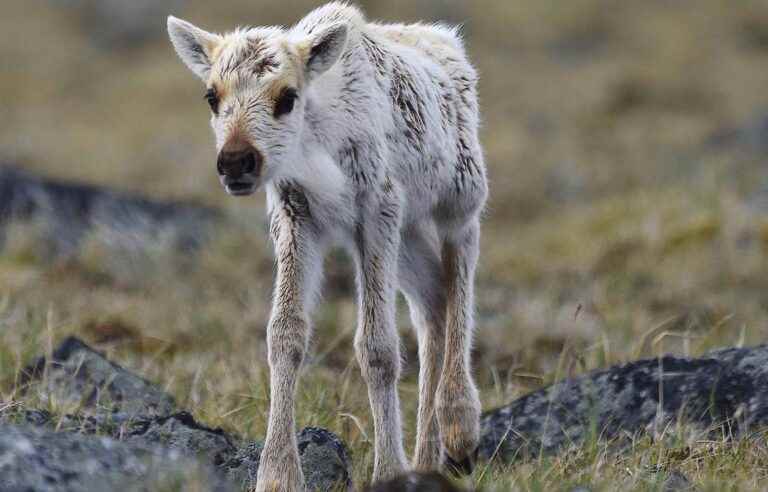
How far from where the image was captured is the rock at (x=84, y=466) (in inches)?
154

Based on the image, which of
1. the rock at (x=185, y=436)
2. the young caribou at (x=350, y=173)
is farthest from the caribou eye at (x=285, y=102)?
the rock at (x=185, y=436)

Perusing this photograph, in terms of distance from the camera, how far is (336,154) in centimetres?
548

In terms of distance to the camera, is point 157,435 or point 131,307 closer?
point 157,435

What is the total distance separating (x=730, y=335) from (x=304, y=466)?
14.7 feet

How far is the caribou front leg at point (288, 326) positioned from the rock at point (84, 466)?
31.7 inches

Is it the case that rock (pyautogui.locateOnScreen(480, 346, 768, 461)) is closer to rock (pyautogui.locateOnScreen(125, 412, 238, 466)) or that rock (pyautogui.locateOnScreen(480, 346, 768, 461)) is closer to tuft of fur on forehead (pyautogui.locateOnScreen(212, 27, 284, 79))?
rock (pyautogui.locateOnScreen(125, 412, 238, 466))

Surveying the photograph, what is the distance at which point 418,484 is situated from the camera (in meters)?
3.98

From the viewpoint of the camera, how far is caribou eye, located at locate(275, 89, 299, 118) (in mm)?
5223

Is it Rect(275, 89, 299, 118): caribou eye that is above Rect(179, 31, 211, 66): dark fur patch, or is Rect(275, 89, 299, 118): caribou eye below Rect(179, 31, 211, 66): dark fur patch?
below

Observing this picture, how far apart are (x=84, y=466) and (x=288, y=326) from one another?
1.53 meters

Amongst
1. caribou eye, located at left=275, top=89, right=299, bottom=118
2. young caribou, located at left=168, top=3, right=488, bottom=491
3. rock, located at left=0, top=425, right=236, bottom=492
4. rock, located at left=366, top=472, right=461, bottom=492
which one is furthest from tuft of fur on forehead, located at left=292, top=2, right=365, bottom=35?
rock, located at left=366, top=472, right=461, bottom=492

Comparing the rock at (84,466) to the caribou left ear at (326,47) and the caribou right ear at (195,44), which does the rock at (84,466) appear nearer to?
the caribou left ear at (326,47)

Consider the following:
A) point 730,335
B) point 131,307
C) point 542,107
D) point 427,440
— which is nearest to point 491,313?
point 730,335

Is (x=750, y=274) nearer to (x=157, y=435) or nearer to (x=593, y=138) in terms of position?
(x=157, y=435)
